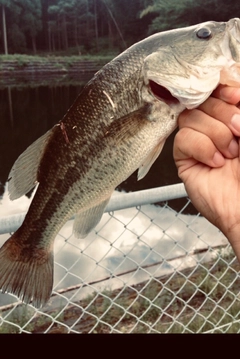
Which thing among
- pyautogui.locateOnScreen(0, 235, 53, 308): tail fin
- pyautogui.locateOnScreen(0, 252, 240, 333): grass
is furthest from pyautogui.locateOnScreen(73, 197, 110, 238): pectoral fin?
pyautogui.locateOnScreen(0, 252, 240, 333): grass

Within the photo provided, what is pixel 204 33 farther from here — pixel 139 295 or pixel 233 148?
pixel 139 295

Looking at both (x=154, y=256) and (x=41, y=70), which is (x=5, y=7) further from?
(x=154, y=256)

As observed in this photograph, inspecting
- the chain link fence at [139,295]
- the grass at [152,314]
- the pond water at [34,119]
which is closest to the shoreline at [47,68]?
the pond water at [34,119]

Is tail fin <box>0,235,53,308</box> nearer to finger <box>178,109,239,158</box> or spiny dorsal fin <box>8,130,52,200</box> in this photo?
spiny dorsal fin <box>8,130,52,200</box>

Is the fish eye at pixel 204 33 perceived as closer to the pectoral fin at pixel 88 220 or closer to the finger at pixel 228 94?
the finger at pixel 228 94

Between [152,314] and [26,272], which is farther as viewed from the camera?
[152,314]

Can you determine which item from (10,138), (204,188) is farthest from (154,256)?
(10,138)

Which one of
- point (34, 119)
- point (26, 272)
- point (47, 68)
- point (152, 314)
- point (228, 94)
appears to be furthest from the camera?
point (47, 68)

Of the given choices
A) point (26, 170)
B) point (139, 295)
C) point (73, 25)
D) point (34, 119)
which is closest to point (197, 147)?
point (26, 170)
